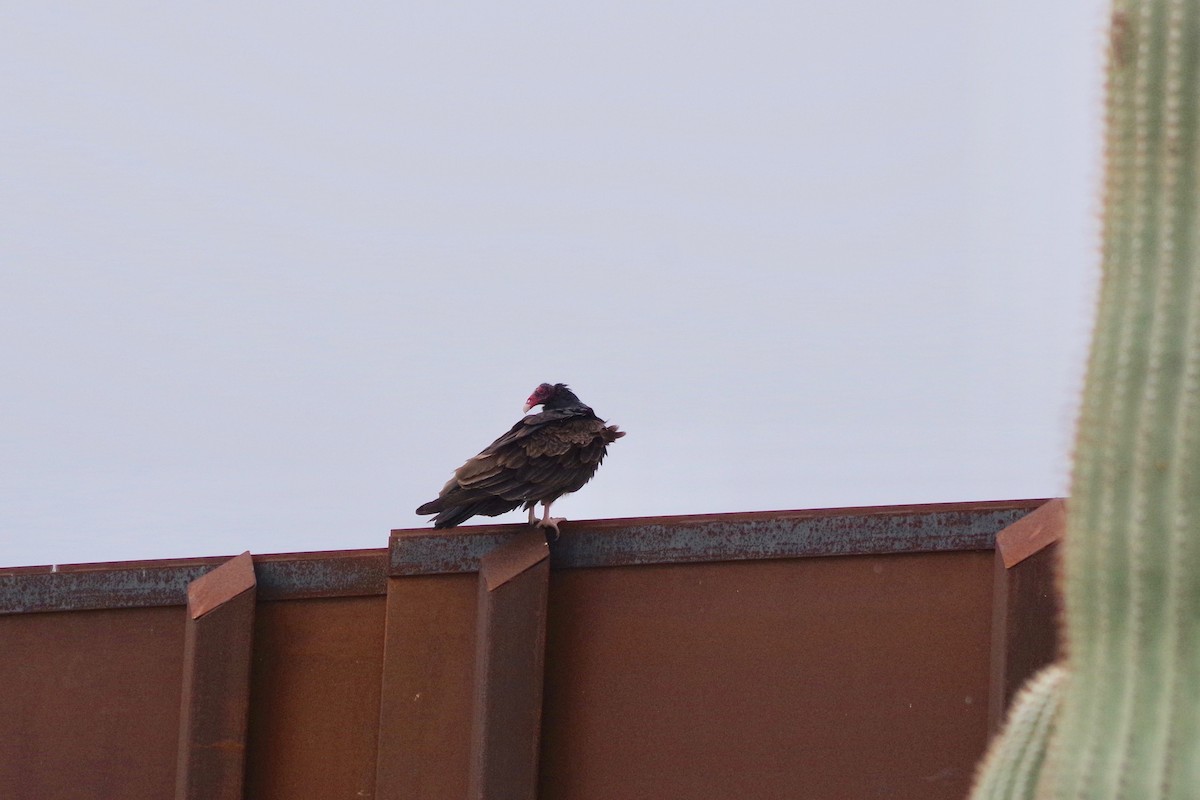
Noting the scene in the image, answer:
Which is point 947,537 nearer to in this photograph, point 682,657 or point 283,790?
point 682,657

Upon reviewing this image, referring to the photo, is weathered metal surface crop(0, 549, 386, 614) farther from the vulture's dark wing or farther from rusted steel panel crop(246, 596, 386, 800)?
the vulture's dark wing

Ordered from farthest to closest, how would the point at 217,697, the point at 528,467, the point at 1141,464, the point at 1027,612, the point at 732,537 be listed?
the point at 528,467
the point at 217,697
the point at 732,537
the point at 1027,612
the point at 1141,464

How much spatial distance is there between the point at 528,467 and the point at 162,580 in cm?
168

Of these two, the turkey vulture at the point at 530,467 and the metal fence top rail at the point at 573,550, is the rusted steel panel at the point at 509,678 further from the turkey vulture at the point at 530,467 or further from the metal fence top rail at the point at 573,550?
the turkey vulture at the point at 530,467

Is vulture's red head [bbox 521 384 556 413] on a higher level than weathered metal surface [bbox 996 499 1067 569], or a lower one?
higher

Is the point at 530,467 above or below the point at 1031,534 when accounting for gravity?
above

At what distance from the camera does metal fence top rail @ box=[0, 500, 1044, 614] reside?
A: 182 inches

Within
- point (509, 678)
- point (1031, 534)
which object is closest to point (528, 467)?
point (509, 678)

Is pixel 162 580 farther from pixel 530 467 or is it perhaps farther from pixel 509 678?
pixel 530 467

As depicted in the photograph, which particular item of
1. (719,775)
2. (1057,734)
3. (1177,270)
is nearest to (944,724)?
(719,775)

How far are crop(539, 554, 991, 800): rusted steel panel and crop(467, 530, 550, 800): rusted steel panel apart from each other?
0.54 ft

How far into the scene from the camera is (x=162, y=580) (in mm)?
5230

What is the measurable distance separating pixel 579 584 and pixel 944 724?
136cm

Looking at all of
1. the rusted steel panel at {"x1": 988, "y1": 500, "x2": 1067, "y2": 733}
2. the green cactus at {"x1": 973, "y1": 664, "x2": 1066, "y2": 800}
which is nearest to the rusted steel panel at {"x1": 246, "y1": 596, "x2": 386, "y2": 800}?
the rusted steel panel at {"x1": 988, "y1": 500, "x2": 1067, "y2": 733}
